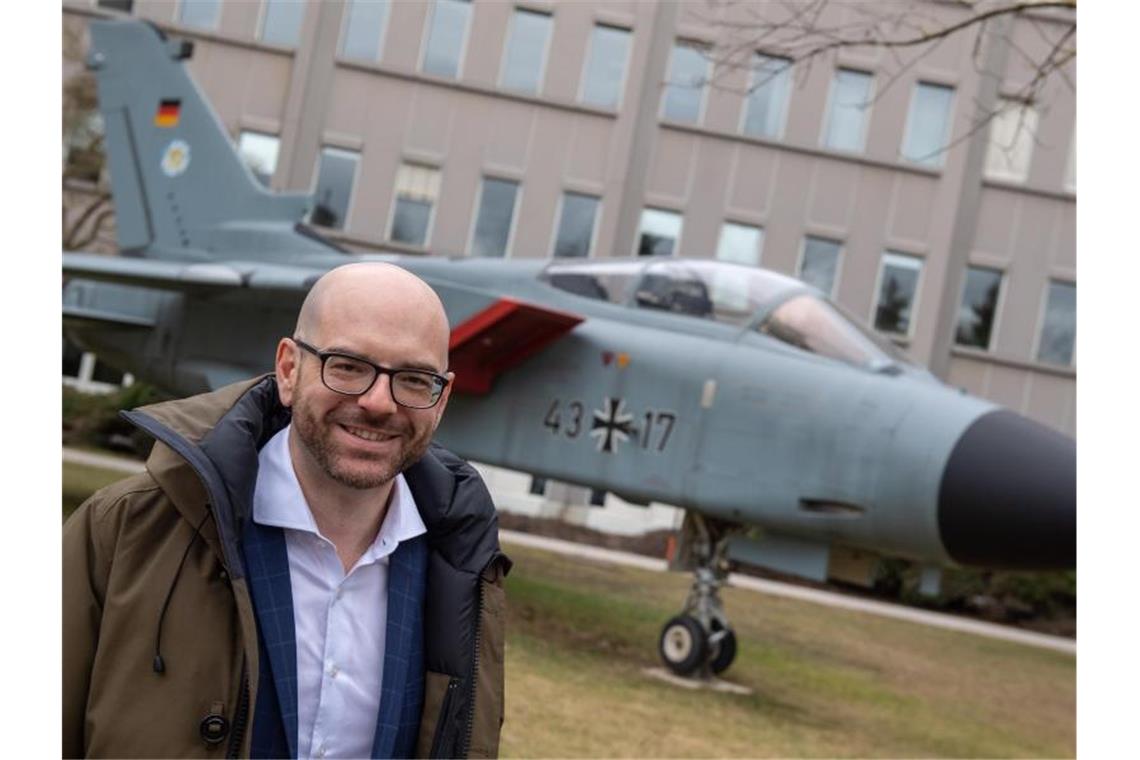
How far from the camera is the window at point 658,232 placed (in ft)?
67.7

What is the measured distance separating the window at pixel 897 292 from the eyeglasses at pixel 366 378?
19.8 metres

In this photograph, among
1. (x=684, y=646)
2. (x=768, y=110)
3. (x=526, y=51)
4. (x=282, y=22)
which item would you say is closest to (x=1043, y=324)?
(x=768, y=110)

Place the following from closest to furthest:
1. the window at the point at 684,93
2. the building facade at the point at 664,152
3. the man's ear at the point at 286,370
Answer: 1. the man's ear at the point at 286,370
2. the building facade at the point at 664,152
3. the window at the point at 684,93

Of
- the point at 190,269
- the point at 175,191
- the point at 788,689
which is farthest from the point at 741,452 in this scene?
the point at 175,191

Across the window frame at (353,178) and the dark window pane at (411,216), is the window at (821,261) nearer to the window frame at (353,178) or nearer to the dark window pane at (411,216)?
the dark window pane at (411,216)

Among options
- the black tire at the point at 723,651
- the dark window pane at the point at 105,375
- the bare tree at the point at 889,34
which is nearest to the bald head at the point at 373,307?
the bare tree at the point at 889,34

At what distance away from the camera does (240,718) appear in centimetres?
190

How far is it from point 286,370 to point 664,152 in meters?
18.4

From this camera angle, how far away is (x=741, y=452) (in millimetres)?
7656

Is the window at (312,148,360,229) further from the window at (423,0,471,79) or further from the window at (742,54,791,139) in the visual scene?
the window at (742,54,791,139)

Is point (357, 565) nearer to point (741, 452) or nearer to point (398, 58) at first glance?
point (741, 452)

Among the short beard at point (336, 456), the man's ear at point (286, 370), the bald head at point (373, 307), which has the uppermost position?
the bald head at point (373, 307)

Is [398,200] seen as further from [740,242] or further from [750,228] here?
[750,228]
